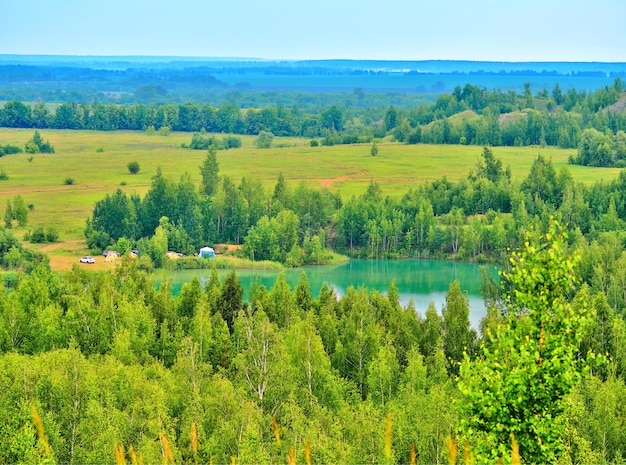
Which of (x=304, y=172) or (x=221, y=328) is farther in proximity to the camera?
(x=304, y=172)

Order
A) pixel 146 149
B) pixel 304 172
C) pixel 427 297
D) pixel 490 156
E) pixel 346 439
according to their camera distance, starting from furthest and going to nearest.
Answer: pixel 146 149
pixel 304 172
pixel 490 156
pixel 427 297
pixel 346 439

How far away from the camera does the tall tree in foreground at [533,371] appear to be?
13367mm

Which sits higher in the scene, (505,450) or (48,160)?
(505,450)

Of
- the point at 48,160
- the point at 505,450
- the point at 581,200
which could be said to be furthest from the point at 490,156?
the point at 505,450

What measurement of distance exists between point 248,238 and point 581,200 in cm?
2422

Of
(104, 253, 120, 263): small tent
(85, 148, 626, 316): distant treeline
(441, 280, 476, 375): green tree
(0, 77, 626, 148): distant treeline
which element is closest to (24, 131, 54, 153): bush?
(0, 77, 626, 148): distant treeline

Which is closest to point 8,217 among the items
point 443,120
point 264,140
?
point 264,140

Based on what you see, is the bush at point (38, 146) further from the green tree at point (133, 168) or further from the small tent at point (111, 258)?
the small tent at point (111, 258)

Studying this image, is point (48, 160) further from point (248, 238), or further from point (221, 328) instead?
point (221, 328)

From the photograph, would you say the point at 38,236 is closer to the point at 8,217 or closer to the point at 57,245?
the point at 57,245

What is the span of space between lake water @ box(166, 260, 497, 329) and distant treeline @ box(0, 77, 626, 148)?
5456 cm

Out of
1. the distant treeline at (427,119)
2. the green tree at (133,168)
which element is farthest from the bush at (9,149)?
the distant treeline at (427,119)

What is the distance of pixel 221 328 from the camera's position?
34.6 m

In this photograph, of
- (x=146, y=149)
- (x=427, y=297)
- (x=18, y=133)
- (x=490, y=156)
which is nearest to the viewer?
(x=427, y=297)
